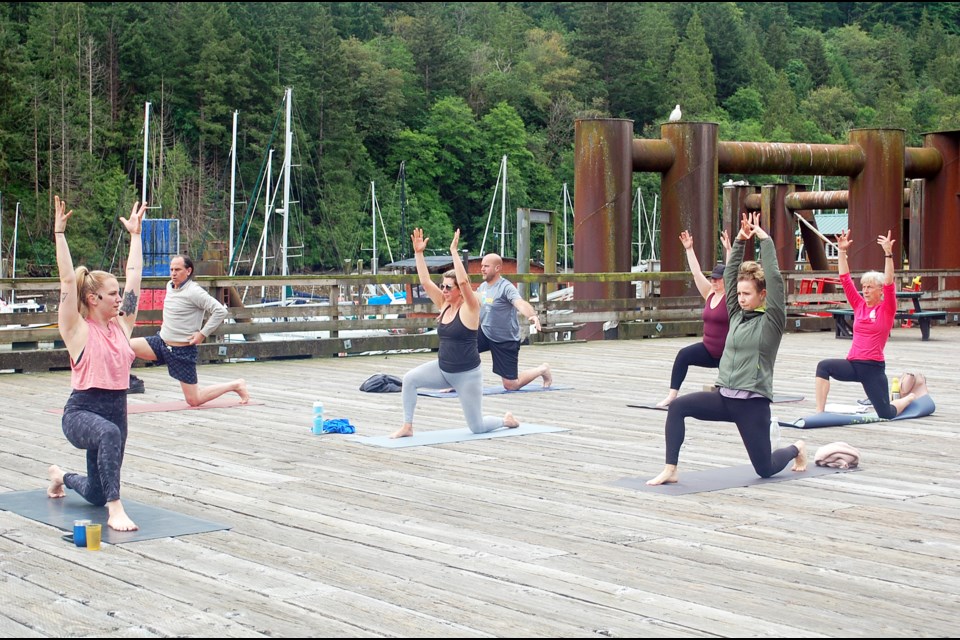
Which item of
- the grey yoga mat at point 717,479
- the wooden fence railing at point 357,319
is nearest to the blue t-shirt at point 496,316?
the wooden fence railing at point 357,319

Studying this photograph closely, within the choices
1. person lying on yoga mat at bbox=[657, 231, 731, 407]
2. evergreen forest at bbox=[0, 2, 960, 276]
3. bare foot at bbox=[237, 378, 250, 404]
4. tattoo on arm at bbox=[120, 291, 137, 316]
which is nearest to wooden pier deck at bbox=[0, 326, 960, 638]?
person lying on yoga mat at bbox=[657, 231, 731, 407]

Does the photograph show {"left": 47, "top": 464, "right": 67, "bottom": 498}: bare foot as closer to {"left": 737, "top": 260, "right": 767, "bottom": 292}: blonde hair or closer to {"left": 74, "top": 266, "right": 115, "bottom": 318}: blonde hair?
{"left": 74, "top": 266, "right": 115, "bottom": 318}: blonde hair

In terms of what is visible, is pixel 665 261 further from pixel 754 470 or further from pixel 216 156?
pixel 216 156

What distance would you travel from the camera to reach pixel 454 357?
1007 cm

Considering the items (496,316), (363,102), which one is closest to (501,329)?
(496,316)

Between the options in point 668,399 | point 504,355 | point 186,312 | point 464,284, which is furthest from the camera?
point 504,355

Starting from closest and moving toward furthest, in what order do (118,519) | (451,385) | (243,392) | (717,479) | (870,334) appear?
(118,519) → (717,479) → (451,385) → (870,334) → (243,392)

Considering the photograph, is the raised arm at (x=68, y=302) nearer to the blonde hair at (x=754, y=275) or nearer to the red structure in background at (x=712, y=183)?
the blonde hair at (x=754, y=275)

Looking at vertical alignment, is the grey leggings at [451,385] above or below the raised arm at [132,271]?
below

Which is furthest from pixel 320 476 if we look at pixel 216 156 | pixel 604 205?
pixel 216 156

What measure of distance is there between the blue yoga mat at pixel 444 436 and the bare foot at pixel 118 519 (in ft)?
10.4

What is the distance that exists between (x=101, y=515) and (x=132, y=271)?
1414 millimetres

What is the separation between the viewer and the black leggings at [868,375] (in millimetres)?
10953

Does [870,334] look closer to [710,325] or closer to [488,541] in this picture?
[710,325]
